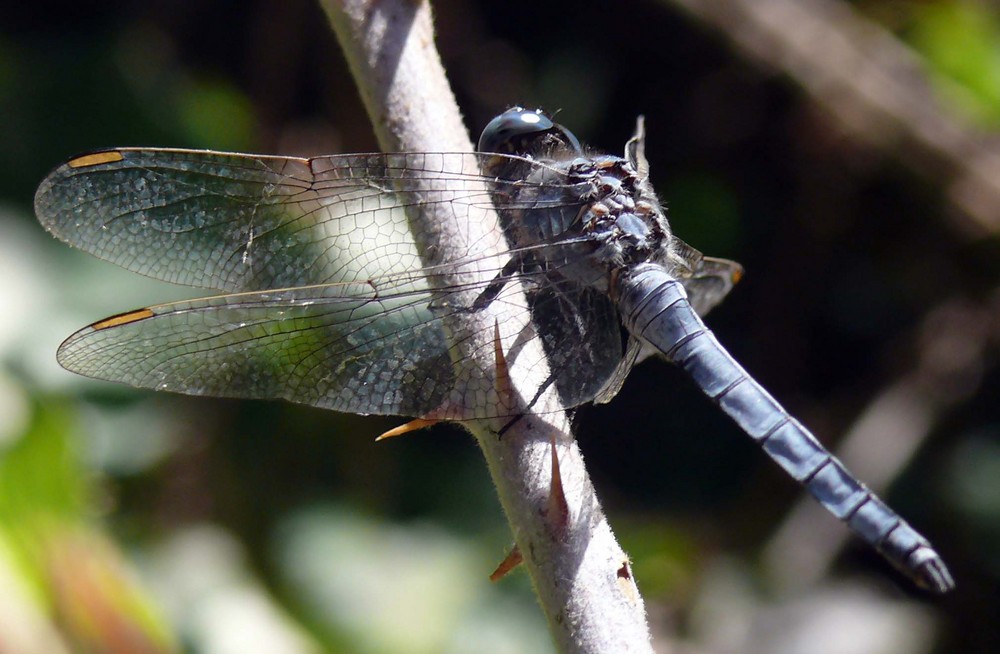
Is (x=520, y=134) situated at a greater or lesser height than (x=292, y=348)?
greater

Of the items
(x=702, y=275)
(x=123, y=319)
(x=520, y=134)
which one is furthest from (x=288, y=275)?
(x=702, y=275)

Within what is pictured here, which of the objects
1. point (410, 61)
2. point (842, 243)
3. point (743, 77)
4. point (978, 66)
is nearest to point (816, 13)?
point (743, 77)

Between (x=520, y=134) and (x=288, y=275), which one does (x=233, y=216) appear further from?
(x=520, y=134)

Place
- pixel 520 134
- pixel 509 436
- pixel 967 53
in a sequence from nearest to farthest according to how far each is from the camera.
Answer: pixel 509 436, pixel 520 134, pixel 967 53

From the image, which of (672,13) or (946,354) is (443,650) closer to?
(946,354)

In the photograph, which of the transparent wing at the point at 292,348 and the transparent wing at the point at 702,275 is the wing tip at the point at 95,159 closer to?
the transparent wing at the point at 292,348
